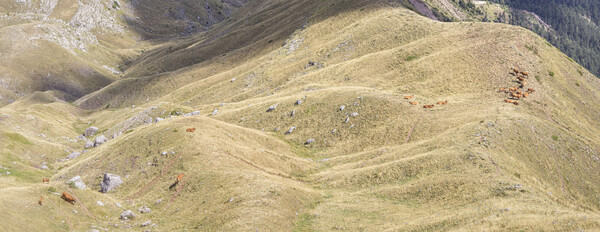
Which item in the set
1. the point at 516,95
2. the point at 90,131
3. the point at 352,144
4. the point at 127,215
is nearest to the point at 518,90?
the point at 516,95

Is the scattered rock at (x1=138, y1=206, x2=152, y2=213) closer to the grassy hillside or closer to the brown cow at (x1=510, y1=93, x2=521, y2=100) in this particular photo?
the grassy hillside

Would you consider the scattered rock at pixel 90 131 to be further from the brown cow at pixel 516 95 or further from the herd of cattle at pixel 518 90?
the brown cow at pixel 516 95

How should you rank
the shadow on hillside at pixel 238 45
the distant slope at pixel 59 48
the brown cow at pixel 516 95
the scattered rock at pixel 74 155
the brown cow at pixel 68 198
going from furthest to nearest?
the distant slope at pixel 59 48 < the shadow on hillside at pixel 238 45 < the scattered rock at pixel 74 155 < the brown cow at pixel 516 95 < the brown cow at pixel 68 198

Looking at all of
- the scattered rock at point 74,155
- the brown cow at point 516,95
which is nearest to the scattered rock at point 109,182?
the scattered rock at point 74,155

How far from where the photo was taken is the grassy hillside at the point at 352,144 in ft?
126

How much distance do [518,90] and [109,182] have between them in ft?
182

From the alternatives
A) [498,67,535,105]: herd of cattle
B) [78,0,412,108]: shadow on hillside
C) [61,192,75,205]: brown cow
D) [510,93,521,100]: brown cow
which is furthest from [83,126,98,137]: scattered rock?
[510,93,521,100]: brown cow

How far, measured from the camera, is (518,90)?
62344 millimetres

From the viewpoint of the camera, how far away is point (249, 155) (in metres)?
52.1

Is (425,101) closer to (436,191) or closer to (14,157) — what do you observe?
(436,191)

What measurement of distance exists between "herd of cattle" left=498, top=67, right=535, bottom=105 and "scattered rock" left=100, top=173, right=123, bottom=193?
167ft

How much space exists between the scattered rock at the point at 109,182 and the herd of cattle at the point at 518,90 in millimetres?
51027

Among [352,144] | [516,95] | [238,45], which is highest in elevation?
[516,95]

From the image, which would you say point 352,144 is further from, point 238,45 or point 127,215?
point 238,45
